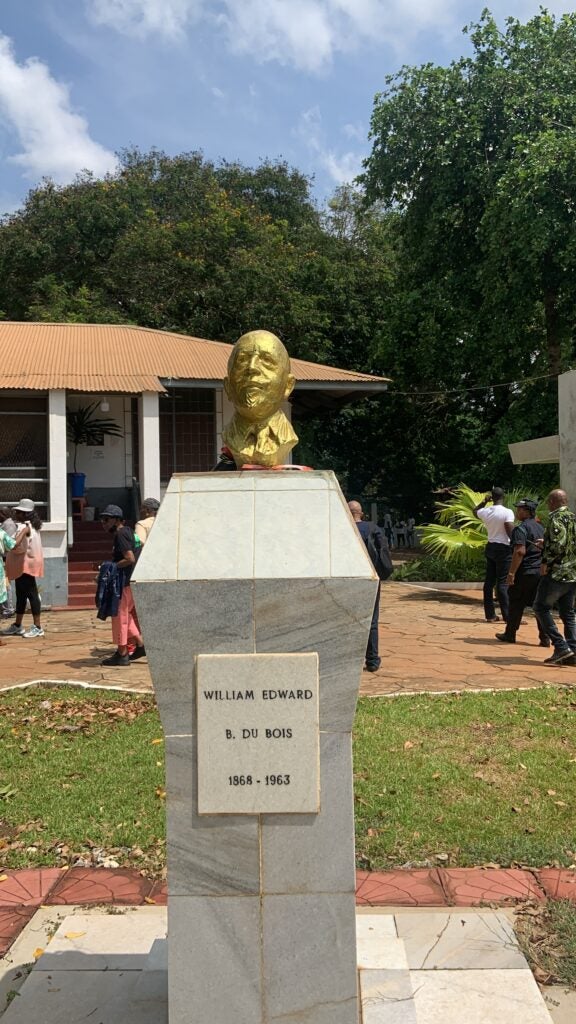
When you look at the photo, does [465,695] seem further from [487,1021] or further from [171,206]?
[171,206]

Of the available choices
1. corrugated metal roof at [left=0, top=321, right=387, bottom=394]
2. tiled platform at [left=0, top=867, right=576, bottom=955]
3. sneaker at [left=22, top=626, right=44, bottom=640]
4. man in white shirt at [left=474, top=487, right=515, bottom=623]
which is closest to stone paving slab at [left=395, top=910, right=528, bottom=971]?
tiled platform at [left=0, top=867, right=576, bottom=955]

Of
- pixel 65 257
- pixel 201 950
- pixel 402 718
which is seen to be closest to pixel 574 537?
pixel 402 718

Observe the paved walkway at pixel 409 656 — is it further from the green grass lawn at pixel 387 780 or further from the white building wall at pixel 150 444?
the white building wall at pixel 150 444

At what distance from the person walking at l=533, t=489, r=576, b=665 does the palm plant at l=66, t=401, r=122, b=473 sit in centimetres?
1079

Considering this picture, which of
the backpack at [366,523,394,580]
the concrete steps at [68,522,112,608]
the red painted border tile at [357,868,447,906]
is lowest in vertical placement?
the red painted border tile at [357,868,447,906]

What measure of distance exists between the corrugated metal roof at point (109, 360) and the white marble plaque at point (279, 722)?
11430 mm

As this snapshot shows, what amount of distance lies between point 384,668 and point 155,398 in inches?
292

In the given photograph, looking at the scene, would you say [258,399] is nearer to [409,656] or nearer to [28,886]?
[28,886]

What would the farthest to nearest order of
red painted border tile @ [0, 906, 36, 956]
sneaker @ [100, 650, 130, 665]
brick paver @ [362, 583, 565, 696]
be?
sneaker @ [100, 650, 130, 665]
brick paver @ [362, 583, 565, 696]
red painted border tile @ [0, 906, 36, 956]

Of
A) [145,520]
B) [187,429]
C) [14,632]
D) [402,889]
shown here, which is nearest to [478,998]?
[402,889]

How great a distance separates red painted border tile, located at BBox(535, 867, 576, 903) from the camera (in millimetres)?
3777

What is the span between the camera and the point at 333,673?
8.89 ft

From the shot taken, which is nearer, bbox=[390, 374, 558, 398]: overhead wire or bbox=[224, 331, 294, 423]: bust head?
bbox=[224, 331, 294, 423]: bust head

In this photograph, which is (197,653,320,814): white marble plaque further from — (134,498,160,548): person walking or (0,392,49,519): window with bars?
(0,392,49,519): window with bars
